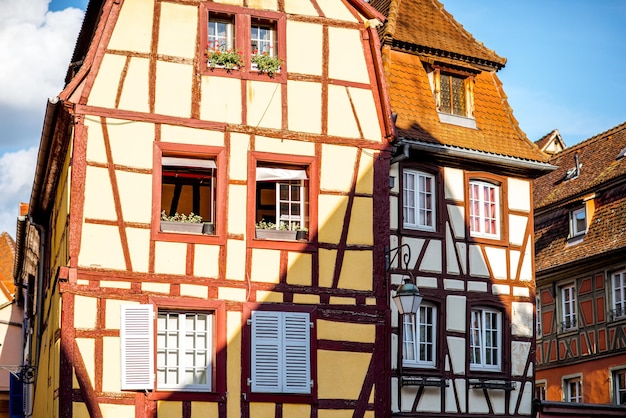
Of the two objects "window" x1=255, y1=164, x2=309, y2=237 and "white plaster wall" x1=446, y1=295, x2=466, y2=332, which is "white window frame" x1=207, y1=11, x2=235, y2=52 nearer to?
"window" x1=255, y1=164, x2=309, y2=237

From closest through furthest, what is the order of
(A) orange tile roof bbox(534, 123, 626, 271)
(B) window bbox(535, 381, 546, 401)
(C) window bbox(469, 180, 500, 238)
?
(C) window bbox(469, 180, 500, 238), (A) orange tile roof bbox(534, 123, 626, 271), (B) window bbox(535, 381, 546, 401)

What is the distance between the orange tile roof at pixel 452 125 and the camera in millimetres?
24297

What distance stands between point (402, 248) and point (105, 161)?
6224mm

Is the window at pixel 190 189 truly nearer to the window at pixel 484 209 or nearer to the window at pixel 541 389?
the window at pixel 484 209

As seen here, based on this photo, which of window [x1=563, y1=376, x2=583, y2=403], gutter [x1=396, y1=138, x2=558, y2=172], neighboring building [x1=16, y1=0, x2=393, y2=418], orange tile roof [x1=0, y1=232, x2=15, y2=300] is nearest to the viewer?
neighboring building [x1=16, y1=0, x2=393, y2=418]

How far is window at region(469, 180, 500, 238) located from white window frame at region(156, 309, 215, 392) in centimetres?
665

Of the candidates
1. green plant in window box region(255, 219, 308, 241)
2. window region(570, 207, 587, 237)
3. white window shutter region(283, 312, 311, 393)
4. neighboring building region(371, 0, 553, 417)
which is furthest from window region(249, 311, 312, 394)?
window region(570, 207, 587, 237)

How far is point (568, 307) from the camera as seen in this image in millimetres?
33781

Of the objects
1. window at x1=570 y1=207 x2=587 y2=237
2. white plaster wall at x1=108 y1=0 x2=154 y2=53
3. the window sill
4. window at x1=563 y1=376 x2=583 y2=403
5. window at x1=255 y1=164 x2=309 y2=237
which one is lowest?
window at x1=563 y1=376 x2=583 y2=403

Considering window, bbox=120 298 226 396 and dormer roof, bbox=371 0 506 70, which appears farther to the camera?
dormer roof, bbox=371 0 506 70

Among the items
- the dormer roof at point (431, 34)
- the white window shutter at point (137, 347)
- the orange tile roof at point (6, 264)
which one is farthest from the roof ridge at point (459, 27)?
the orange tile roof at point (6, 264)

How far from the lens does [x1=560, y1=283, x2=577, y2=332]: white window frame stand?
33469 mm

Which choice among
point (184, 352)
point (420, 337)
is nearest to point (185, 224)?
point (184, 352)

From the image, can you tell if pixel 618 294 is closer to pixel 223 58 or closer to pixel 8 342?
pixel 223 58
